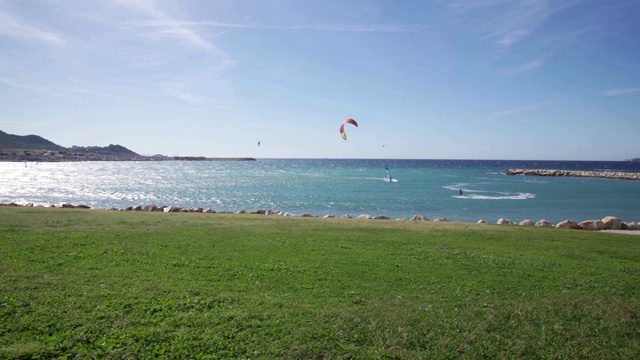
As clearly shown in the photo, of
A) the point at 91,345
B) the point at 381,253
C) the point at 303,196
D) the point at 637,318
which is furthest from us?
the point at 303,196

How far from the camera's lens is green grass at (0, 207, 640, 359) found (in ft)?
20.3

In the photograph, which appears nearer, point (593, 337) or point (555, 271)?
point (593, 337)

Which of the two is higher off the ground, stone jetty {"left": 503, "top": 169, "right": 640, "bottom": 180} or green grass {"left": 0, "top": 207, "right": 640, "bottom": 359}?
Result: stone jetty {"left": 503, "top": 169, "right": 640, "bottom": 180}

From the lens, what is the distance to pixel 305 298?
26.5ft

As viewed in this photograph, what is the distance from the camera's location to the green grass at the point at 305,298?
6184mm

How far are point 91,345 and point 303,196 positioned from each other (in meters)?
Answer: 39.8

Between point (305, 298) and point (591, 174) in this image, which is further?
point (591, 174)

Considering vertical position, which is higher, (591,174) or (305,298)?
(591,174)

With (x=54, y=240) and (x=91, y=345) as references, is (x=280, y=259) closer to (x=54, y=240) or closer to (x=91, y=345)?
(x=91, y=345)

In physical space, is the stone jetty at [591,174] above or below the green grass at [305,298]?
above

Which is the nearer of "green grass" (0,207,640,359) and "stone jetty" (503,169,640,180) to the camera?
"green grass" (0,207,640,359)

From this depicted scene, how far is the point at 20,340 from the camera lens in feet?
19.4

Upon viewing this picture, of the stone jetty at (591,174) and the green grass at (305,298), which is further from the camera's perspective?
the stone jetty at (591,174)

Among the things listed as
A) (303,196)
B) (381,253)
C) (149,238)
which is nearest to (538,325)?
(381,253)
